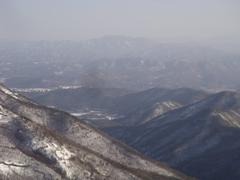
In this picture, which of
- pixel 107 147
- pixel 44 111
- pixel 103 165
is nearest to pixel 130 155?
pixel 107 147

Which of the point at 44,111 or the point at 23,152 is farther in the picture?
the point at 44,111

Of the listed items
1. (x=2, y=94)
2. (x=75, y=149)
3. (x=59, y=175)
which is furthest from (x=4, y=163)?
(x=2, y=94)

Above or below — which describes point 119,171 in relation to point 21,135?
below

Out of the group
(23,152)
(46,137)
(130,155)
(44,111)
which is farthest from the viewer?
(44,111)

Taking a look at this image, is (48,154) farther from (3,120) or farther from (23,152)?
(3,120)

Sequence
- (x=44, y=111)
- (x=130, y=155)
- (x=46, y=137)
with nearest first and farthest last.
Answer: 1. (x=46, y=137)
2. (x=130, y=155)
3. (x=44, y=111)

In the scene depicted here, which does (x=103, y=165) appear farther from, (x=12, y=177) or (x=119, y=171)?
(x=12, y=177)
